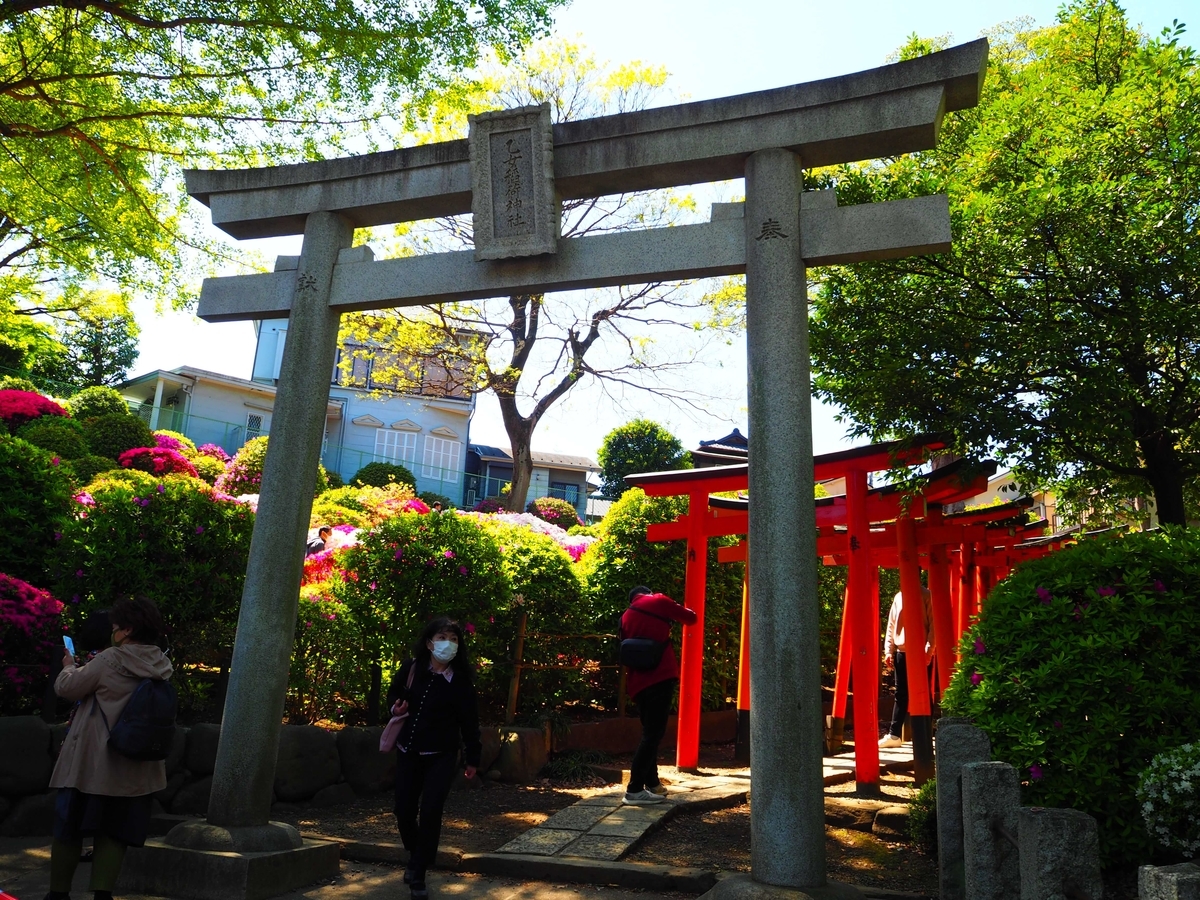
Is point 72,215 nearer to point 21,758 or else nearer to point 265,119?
point 265,119

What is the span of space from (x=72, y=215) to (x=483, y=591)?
7872 millimetres

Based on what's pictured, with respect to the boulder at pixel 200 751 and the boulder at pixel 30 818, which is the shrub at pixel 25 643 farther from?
the boulder at pixel 200 751

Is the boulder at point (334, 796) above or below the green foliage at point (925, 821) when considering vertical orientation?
below

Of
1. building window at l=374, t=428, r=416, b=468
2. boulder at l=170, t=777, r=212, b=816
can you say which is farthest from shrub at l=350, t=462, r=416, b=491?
boulder at l=170, t=777, r=212, b=816

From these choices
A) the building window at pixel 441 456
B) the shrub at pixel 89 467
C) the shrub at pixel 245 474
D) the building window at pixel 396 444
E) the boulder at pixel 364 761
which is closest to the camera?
the boulder at pixel 364 761

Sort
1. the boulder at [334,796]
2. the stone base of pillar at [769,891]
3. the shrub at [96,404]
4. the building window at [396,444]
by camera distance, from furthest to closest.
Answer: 1. the building window at [396,444]
2. the shrub at [96,404]
3. the boulder at [334,796]
4. the stone base of pillar at [769,891]

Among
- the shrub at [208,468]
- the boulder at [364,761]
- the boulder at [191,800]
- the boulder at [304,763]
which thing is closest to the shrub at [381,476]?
the shrub at [208,468]

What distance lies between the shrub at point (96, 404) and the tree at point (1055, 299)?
18447 millimetres

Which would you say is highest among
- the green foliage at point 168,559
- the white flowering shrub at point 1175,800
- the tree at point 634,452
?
the tree at point 634,452

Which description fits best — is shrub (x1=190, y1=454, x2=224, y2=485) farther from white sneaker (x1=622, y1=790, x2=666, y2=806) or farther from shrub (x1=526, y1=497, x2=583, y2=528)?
white sneaker (x1=622, y1=790, x2=666, y2=806)

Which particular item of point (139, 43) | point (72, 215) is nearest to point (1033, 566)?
point (139, 43)

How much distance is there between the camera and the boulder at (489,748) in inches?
333

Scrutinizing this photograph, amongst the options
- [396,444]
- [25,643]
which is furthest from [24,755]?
[396,444]

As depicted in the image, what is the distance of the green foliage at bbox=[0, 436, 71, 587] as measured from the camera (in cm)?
781
